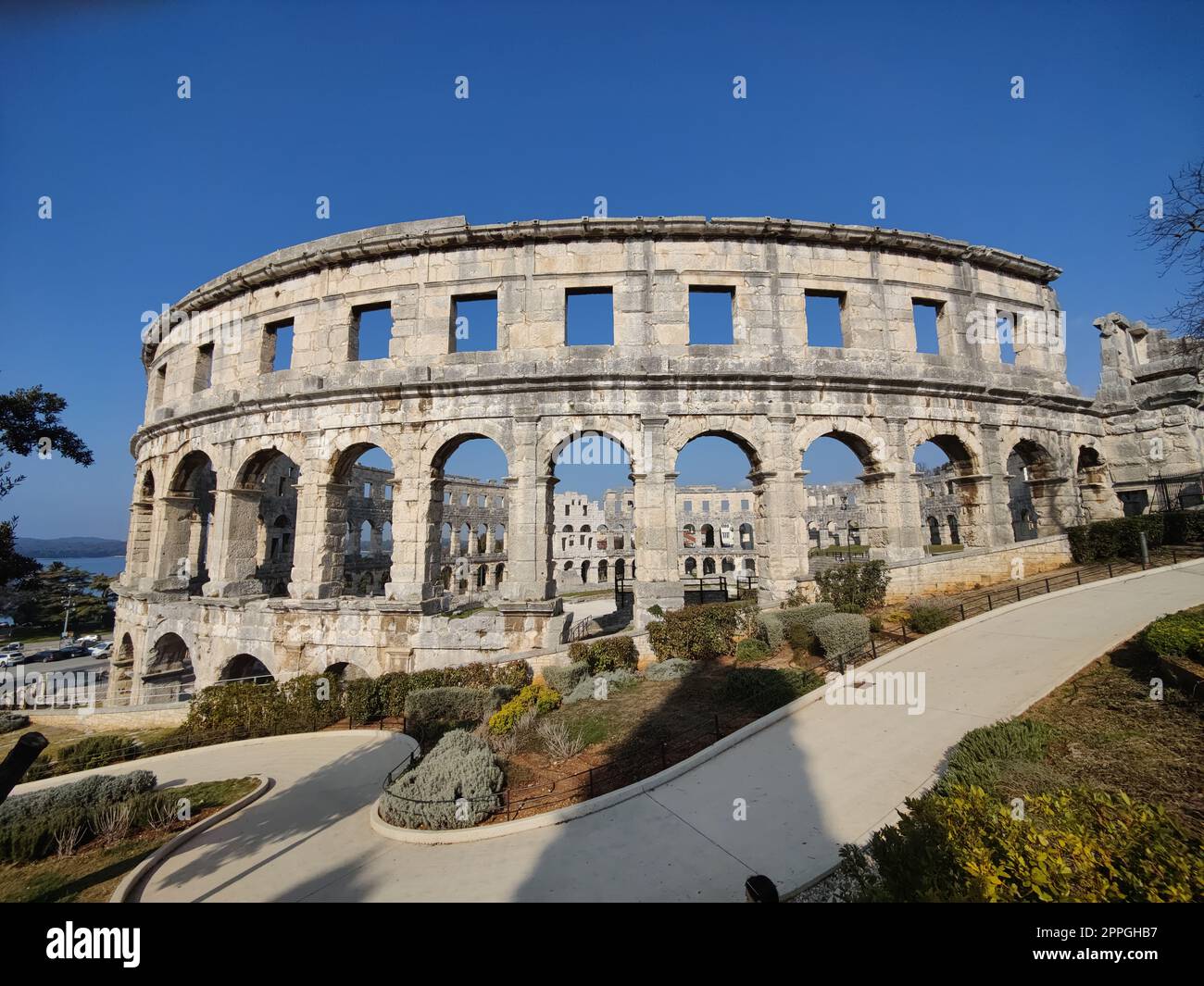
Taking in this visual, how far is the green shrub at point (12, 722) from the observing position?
16625mm

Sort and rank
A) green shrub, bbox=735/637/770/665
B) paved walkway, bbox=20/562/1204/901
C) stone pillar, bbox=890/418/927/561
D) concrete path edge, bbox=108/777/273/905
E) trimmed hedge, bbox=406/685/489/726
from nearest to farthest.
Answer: paved walkway, bbox=20/562/1204/901
concrete path edge, bbox=108/777/273/905
trimmed hedge, bbox=406/685/489/726
green shrub, bbox=735/637/770/665
stone pillar, bbox=890/418/927/561

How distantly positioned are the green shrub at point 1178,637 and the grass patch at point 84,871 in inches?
543

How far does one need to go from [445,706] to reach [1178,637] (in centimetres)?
1251

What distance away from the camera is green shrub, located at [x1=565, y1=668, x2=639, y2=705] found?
1098cm

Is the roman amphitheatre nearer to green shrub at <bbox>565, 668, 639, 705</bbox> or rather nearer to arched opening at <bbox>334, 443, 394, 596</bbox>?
green shrub at <bbox>565, 668, 639, 705</bbox>

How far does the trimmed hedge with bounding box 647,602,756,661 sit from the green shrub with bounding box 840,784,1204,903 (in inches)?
330

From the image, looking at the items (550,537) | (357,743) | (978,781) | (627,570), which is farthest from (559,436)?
(627,570)

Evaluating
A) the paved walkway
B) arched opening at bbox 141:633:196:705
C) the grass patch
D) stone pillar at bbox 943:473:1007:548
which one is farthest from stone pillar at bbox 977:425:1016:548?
arched opening at bbox 141:633:196:705

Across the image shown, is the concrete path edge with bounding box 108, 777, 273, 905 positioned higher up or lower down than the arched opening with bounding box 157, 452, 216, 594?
lower down

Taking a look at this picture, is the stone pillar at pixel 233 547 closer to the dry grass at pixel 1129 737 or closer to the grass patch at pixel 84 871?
the grass patch at pixel 84 871

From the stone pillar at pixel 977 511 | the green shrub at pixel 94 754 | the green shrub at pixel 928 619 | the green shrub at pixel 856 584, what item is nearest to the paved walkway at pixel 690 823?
the green shrub at pixel 928 619
